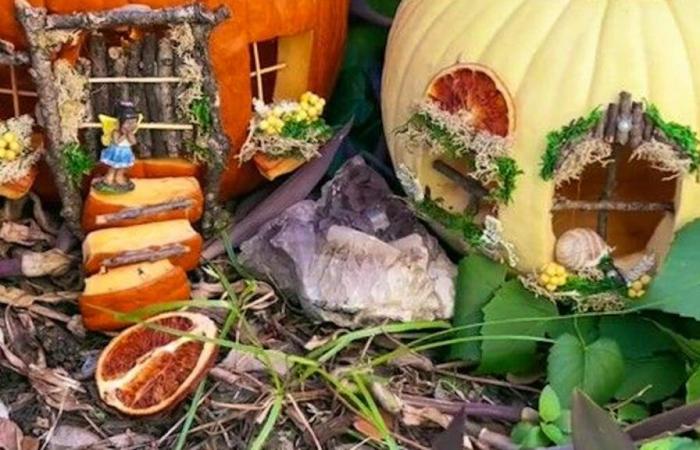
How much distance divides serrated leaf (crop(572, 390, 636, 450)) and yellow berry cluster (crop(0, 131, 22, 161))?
30.3 inches

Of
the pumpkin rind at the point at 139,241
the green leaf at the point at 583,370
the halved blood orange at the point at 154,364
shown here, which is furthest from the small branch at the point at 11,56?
the green leaf at the point at 583,370

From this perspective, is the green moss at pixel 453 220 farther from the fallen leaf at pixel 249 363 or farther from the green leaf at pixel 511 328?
the fallen leaf at pixel 249 363

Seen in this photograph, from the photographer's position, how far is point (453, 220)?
5.15 feet

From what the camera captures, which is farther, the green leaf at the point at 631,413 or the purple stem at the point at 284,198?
the purple stem at the point at 284,198

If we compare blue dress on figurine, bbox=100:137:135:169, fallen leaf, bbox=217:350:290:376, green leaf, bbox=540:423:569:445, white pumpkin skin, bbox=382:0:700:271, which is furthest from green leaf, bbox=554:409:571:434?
blue dress on figurine, bbox=100:137:135:169

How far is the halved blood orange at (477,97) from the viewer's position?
1451 mm

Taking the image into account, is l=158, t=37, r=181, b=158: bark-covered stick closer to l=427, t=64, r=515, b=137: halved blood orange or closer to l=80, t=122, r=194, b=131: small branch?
l=80, t=122, r=194, b=131: small branch

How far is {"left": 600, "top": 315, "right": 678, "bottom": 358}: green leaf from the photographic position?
149cm

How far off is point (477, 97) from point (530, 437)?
0.40m

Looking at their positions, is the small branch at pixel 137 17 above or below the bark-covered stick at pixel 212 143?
above

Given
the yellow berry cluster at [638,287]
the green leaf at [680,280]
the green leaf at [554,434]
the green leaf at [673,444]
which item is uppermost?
the green leaf at [680,280]

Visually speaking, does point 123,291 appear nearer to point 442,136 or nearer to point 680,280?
point 442,136

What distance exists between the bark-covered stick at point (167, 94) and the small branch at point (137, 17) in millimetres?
41

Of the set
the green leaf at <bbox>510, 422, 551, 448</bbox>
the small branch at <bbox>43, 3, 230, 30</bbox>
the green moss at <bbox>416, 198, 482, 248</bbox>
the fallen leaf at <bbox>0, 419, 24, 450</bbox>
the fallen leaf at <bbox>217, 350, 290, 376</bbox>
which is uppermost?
the small branch at <bbox>43, 3, 230, 30</bbox>
